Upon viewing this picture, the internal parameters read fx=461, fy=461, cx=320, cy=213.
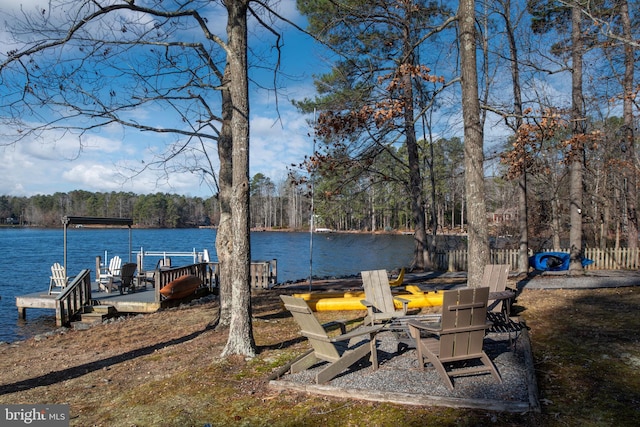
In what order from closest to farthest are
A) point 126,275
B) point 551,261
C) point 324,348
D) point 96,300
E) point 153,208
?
point 324,348, point 96,300, point 126,275, point 551,261, point 153,208

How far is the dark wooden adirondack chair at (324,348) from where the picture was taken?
4902mm

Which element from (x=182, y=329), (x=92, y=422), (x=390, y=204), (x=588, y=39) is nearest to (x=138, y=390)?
(x=92, y=422)

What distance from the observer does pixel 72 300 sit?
13031 mm

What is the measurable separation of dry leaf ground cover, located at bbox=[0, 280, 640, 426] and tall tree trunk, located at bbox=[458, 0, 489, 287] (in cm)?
128

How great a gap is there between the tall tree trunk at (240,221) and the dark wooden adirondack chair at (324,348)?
1.17m

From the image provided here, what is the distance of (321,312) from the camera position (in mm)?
9711

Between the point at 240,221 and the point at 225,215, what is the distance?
107 inches

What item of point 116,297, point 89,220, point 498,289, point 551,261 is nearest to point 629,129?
point 551,261

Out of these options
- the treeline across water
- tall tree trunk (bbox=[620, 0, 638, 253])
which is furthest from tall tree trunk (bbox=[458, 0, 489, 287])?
the treeline across water

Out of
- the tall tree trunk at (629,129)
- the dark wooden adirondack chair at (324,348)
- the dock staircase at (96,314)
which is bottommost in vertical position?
the dock staircase at (96,314)

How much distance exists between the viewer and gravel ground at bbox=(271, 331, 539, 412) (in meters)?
4.13

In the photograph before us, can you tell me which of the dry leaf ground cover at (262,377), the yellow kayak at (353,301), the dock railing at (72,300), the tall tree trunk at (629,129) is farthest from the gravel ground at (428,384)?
the tall tree trunk at (629,129)

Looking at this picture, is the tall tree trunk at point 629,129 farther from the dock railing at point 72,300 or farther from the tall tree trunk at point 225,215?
the dock railing at point 72,300

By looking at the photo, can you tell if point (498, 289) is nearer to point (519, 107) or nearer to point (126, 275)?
point (519, 107)
